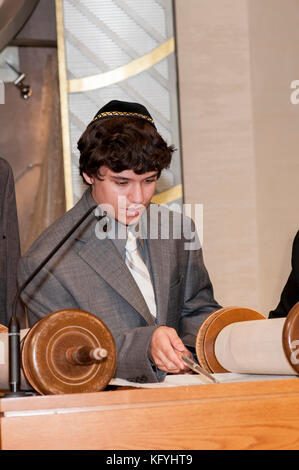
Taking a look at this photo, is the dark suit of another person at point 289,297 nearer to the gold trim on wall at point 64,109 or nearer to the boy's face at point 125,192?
the boy's face at point 125,192

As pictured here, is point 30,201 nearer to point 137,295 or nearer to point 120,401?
point 137,295

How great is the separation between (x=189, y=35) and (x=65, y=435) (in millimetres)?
2530

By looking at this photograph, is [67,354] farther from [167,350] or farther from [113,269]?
[113,269]

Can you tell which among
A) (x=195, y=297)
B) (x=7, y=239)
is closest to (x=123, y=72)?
(x=7, y=239)

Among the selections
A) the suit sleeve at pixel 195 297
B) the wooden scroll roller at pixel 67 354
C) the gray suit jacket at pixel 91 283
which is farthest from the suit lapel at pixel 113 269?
the wooden scroll roller at pixel 67 354

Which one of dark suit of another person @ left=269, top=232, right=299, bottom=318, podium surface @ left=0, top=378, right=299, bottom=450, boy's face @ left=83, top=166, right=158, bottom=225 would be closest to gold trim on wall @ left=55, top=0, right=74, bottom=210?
dark suit of another person @ left=269, top=232, right=299, bottom=318

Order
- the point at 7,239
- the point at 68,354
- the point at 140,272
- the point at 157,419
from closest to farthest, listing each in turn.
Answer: the point at 157,419
the point at 68,354
the point at 140,272
the point at 7,239

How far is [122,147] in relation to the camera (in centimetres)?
174

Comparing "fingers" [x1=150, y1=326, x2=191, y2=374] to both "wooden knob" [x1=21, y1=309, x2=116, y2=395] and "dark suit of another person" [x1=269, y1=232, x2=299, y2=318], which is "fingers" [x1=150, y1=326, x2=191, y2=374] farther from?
"dark suit of another person" [x1=269, y1=232, x2=299, y2=318]

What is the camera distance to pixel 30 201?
152 inches

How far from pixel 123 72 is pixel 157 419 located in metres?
2.40

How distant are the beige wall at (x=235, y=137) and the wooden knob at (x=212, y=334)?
5.16 ft

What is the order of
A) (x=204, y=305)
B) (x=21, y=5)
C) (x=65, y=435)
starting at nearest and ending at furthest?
(x=65, y=435) < (x=204, y=305) < (x=21, y=5)

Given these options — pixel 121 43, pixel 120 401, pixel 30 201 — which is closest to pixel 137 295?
pixel 120 401
